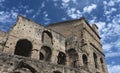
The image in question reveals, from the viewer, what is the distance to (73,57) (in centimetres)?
1762

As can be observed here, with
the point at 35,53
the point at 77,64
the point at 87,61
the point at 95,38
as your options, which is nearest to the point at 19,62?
the point at 35,53

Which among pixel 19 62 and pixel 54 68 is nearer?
pixel 19 62

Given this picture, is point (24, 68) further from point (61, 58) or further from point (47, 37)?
point (61, 58)

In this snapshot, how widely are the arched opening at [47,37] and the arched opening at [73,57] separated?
2530mm

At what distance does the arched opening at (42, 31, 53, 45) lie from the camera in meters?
17.4

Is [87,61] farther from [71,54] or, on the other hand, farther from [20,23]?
[20,23]

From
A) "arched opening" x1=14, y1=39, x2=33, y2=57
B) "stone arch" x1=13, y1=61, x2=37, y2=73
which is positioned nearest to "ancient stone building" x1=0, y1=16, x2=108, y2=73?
"arched opening" x1=14, y1=39, x2=33, y2=57

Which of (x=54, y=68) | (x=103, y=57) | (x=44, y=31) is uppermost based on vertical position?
(x=44, y=31)

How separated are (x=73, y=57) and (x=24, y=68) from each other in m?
9.07

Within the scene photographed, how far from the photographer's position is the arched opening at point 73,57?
17.2 meters

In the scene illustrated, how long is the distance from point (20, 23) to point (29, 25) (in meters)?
1.01

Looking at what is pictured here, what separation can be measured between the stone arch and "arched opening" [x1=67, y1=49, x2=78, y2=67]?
26.8 feet

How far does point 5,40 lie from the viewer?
49.6 ft

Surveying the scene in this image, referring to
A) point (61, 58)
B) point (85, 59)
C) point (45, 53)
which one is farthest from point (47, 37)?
point (85, 59)
